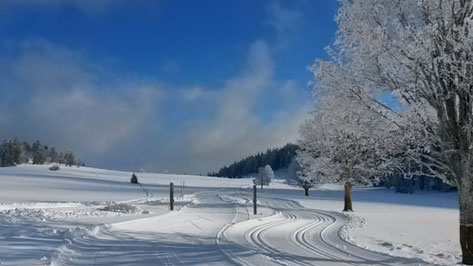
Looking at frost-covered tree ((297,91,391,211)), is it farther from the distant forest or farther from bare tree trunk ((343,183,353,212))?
the distant forest

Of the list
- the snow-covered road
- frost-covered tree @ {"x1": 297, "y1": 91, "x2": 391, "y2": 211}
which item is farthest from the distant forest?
the snow-covered road

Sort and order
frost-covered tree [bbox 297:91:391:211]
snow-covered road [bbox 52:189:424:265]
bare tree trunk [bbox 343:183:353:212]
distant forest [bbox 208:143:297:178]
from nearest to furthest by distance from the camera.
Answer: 1. snow-covered road [bbox 52:189:424:265]
2. frost-covered tree [bbox 297:91:391:211]
3. bare tree trunk [bbox 343:183:353:212]
4. distant forest [bbox 208:143:297:178]

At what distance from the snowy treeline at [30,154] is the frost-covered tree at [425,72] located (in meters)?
143

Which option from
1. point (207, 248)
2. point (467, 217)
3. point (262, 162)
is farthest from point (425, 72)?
point (262, 162)

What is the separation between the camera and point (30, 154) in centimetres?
16150

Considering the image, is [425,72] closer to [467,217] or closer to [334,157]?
[467,217]

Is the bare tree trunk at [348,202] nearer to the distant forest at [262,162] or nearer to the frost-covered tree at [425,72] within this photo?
the frost-covered tree at [425,72]

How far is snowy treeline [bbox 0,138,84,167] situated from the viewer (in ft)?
429

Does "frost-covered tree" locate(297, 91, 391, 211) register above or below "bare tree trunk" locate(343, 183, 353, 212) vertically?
above

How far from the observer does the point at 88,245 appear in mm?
9633

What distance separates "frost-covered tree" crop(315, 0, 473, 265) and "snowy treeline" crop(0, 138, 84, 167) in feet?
468

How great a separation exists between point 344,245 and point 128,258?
6540 millimetres

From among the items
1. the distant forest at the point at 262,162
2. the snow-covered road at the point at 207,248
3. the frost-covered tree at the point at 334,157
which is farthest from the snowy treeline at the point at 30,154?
the snow-covered road at the point at 207,248

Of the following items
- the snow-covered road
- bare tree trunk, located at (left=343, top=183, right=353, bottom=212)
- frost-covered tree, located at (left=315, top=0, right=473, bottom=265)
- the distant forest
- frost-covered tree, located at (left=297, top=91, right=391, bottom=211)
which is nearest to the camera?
the snow-covered road
